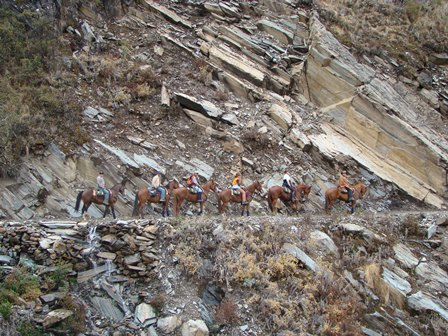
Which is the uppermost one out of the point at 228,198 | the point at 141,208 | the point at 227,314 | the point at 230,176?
the point at 227,314

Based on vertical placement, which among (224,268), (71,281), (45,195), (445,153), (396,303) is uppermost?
(445,153)

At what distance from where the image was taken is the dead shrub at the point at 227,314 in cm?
1152

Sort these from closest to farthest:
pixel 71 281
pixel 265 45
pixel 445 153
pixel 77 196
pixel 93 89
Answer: pixel 71 281 < pixel 77 196 < pixel 93 89 < pixel 445 153 < pixel 265 45

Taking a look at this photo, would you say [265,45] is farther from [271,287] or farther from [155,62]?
[271,287]

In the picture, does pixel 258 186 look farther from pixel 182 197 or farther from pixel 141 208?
pixel 141 208

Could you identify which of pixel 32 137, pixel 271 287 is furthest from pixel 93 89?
pixel 271 287

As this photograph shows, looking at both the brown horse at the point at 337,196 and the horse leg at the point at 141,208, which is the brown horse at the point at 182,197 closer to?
the horse leg at the point at 141,208

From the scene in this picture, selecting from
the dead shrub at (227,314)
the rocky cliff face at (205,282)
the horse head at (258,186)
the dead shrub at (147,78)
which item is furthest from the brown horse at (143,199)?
the dead shrub at (147,78)

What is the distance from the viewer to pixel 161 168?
17.9m

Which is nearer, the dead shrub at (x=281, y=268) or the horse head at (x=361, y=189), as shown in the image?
the dead shrub at (x=281, y=268)

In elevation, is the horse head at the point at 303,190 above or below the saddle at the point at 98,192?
above

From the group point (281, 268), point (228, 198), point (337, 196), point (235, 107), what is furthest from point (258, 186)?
point (281, 268)

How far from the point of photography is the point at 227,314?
11547 millimetres

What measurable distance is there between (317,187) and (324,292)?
7.84m
